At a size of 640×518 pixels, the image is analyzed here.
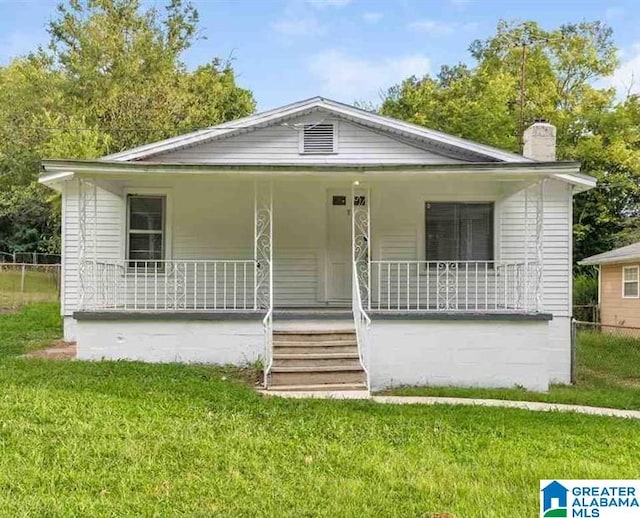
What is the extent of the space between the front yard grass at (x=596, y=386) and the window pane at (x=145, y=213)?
5.58 metres

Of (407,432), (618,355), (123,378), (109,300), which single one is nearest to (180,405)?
(123,378)

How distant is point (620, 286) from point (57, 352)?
629 inches

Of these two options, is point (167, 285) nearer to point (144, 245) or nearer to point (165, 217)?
point (144, 245)

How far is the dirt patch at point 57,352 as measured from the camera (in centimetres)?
986

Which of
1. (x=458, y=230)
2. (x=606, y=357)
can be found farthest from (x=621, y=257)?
(x=458, y=230)

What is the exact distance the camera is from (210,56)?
1268 inches

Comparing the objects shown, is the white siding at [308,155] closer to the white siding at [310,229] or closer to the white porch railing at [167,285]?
the white siding at [310,229]

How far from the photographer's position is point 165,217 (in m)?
11.2

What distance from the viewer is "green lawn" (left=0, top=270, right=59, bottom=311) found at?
19031mm

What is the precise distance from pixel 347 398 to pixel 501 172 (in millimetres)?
4062

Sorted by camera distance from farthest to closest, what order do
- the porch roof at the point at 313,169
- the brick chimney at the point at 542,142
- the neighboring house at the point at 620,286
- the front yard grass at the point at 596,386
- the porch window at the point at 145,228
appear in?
the neighboring house at the point at 620,286 → the brick chimney at the point at 542,142 → the porch window at the point at 145,228 → the porch roof at the point at 313,169 → the front yard grass at the point at 596,386

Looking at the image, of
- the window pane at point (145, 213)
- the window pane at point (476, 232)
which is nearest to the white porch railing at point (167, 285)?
the window pane at point (145, 213)

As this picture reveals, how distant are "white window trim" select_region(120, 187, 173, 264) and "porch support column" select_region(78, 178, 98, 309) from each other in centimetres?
54

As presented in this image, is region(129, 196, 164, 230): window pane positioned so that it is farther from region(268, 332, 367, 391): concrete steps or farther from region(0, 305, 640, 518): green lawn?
region(0, 305, 640, 518): green lawn
